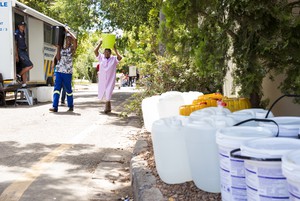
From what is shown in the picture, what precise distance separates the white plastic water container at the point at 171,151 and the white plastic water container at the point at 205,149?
0.88ft

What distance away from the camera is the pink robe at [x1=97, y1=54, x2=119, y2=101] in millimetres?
9797

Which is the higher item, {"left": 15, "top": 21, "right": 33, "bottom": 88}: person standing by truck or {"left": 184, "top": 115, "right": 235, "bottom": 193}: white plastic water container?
{"left": 15, "top": 21, "right": 33, "bottom": 88}: person standing by truck

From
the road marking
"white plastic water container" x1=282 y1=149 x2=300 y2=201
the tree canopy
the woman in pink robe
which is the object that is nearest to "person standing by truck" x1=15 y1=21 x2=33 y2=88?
the woman in pink robe

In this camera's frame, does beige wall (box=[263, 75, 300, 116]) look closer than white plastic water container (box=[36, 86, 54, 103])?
Yes

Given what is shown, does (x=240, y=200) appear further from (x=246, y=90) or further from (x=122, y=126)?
(x=122, y=126)

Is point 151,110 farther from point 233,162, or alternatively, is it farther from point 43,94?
point 43,94

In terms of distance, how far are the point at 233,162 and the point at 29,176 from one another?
3.10 metres

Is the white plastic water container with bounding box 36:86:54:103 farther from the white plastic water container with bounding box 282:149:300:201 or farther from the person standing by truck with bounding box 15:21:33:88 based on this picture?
the white plastic water container with bounding box 282:149:300:201

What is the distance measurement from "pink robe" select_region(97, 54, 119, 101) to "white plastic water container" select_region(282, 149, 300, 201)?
27.1ft

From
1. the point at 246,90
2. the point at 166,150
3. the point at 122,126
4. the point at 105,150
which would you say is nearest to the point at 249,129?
the point at 166,150

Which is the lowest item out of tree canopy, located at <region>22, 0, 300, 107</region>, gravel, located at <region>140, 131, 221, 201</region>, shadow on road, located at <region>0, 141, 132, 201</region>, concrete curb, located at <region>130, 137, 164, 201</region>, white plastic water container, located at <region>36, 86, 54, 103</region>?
shadow on road, located at <region>0, 141, 132, 201</region>

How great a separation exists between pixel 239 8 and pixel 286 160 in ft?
7.49

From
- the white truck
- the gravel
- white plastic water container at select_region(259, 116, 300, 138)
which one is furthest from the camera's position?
the white truck

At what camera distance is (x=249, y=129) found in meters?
2.42
